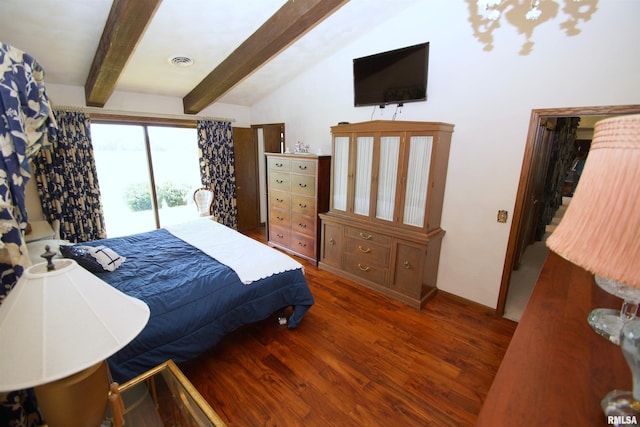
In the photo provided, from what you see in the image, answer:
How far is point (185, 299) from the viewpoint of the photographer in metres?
1.92

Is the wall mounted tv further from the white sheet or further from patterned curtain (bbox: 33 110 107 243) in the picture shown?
patterned curtain (bbox: 33 110 107 243)

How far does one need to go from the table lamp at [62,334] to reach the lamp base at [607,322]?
1612mm

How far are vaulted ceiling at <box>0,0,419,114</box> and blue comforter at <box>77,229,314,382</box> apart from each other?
6.10 feet

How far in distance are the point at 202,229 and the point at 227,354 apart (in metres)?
1.53

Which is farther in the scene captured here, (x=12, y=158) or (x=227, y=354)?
(x=227, y=354)

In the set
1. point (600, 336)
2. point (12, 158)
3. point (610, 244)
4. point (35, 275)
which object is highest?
point (12, 158)

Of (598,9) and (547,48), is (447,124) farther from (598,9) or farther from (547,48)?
(598,9)

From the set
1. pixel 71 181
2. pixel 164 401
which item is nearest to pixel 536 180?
pixel 164 401

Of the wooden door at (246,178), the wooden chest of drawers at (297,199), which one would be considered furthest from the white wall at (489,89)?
the wooden door at (246,178)

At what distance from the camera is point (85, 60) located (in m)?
2.85

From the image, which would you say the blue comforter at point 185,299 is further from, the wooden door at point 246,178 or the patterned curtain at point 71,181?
the wooden door at point 246,178

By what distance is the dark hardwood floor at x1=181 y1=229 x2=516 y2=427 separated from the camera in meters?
1.79

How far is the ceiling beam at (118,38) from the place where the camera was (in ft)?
6.56

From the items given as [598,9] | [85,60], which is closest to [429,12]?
[598,9]
